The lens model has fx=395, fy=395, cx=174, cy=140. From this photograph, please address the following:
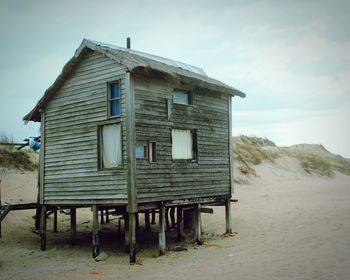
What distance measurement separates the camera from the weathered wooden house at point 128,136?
50.3 ft

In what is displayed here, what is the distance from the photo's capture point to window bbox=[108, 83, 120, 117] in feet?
52.2

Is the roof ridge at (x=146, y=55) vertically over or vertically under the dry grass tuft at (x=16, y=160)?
over

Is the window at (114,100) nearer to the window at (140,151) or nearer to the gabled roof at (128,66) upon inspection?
the gabled roof at (128,66)

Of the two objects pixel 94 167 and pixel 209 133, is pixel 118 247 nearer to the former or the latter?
pixel 94 167

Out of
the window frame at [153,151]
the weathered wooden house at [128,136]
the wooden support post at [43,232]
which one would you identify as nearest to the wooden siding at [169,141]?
the weathered wooden house at [128,136]

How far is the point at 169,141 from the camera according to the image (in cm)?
1677

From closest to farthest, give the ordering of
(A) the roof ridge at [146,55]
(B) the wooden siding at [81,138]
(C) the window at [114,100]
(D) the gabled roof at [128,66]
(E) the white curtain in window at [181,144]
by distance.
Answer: (D) the gabled roof at [128,66], (B) the wooden siding at [81,138], (C) the window at [114,100], (A) the roof ridge at [146,55], (E) the white curtain in window at [181,144]

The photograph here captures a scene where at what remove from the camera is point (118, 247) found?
61.6 ft

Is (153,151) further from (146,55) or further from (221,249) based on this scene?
(146,55)

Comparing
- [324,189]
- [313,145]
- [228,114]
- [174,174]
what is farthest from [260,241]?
[313,145]

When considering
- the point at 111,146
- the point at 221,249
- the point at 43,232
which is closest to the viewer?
the point at 111,146

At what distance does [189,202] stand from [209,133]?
141 inches

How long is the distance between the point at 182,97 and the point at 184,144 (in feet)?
7.07

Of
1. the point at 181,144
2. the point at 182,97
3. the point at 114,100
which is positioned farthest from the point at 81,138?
the point at 182,97
